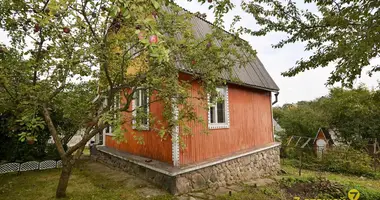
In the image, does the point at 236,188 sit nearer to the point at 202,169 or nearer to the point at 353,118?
the point at 202,169

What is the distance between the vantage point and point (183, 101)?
4031mm

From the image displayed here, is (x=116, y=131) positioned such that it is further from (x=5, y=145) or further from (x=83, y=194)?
(x=5, y=145)

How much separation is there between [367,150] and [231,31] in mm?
11926

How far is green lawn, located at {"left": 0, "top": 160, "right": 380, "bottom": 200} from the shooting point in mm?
4535

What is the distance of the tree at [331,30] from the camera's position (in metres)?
2.30

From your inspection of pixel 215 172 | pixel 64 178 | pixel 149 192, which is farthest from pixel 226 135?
pixel 64 178

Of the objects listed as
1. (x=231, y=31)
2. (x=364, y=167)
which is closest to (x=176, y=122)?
(x=231, y=31)

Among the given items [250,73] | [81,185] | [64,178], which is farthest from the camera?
[250,73]

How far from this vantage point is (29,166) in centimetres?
666

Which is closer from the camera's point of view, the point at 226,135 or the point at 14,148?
the point at 226,135

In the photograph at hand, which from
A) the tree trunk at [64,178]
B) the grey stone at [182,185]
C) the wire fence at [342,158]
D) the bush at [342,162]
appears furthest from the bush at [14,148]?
the bush at [342,162]

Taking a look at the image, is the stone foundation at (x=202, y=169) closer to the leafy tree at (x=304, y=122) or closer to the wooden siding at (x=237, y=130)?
the wooden siding at (x=237, y=130)

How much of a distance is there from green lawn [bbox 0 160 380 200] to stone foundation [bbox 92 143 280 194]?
0.26m

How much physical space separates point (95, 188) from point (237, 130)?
4622 mm
